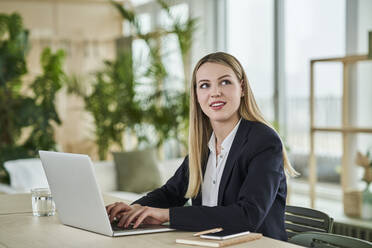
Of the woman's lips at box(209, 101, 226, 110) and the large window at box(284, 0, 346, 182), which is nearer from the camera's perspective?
the woman's lips at box(209, 101, 226, 110)

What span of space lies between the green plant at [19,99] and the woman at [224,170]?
3.81 metres

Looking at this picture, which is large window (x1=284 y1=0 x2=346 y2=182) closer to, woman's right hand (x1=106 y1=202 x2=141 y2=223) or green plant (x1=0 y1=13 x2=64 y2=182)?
green plant (x1=0 y1=13 x2=64 y2=182)

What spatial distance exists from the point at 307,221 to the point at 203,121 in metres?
0.58

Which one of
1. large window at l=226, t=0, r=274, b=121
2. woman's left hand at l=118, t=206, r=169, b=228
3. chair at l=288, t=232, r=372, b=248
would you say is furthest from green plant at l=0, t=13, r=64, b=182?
chair at l=288, t=232, r=372, b=248

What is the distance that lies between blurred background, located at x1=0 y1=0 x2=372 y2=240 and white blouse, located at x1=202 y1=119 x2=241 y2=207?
2.06 m

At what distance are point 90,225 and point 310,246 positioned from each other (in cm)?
71

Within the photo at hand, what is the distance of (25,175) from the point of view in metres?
4.57

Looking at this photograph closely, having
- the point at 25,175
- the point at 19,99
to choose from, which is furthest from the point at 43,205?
the point at 19,99

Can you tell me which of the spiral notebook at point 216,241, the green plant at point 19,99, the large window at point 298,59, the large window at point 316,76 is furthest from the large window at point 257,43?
the spiral notebook at point 216,241

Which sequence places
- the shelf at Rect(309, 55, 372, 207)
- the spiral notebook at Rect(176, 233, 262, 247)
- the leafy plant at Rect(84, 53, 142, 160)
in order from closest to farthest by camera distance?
1. the spiral notebook at Rect(176, 233, 262, 247)
2. the shelf at Rect(309, 55, 372, 207)
3. the leafy plant at Rect(84, 53, 142, 160)

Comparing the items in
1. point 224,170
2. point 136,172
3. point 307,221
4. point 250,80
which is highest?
point 250,80

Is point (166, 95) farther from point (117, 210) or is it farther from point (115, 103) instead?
point (117, 210)

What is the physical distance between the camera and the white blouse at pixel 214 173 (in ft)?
6.84

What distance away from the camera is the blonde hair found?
2.05m
